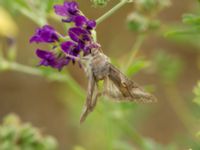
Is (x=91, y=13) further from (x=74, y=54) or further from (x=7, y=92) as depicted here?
(x=74, y=54)

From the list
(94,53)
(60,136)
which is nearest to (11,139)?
(94,53)

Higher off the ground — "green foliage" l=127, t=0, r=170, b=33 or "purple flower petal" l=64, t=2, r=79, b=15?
"purple flower petal" l=64, t=2, r=79, b=15

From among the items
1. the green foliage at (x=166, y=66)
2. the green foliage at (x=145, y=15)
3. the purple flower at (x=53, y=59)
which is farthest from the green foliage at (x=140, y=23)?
the purple flower at (x=53, y=59)

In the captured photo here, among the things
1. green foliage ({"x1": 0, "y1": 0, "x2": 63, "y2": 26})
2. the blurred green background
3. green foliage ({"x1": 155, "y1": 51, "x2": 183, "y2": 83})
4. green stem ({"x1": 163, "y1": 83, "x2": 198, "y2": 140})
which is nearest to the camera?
green foliage ({"x1": 0, "y1": 0, "x2": 63, "y2": 26})

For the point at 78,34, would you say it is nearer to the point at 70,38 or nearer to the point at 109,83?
the point at 70,38

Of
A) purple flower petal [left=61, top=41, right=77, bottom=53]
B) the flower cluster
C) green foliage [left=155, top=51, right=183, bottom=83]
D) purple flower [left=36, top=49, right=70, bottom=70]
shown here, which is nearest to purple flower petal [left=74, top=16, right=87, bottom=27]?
the flower cluster

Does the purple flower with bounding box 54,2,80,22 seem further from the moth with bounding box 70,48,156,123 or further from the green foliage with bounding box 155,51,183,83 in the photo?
the green foliage with bounding box 155,51,183,83

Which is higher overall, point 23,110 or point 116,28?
point 116,28

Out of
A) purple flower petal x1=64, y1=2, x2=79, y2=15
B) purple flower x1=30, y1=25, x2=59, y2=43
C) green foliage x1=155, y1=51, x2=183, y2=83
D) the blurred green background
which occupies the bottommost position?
the blurred green background

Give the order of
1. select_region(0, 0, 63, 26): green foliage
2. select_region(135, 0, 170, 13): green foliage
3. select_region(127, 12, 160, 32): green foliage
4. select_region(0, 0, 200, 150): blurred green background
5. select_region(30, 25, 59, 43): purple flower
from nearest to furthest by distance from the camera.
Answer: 1. select_region(30, 25, 59, 43): purple flower
2. select_region(0, 0, 63, 26): green foliage
3. select_region(135, 0, 170, 13): green foliage
4. select_region(127, 12, 160, 32): green foliage
5. select_region(0, 0, 200, 150): blurred green background
